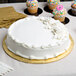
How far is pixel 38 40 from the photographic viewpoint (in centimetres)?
123

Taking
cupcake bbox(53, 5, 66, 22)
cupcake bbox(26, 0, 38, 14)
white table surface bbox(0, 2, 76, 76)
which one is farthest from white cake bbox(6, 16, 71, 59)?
cupcake bbox(26, 0, 38, 14)

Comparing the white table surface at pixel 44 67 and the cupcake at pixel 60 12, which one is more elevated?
the cupcake at pixel 60 12

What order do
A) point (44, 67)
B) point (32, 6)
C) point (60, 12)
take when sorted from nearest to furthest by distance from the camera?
point (44, 67) → point (60, 12) → point (32, 6)

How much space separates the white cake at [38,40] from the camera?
1.21 metres

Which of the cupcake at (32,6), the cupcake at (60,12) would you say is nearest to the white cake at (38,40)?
the cupcake at (60,12)

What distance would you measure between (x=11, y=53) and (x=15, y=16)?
1.55 ft

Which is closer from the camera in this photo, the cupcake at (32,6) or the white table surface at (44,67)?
the white table surface at (44,67)

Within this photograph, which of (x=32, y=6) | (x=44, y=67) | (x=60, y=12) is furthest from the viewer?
(x=32, y=6)

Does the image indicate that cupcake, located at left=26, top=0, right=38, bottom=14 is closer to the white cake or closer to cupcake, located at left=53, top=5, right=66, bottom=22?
cupcake, located at left=53, top=5, right=66, bottom=22

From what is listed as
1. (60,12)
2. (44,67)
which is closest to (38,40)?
(44,67)

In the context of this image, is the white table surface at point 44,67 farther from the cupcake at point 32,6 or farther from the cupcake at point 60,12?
the cupcake at point 32,6

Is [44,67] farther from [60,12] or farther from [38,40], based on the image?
[60,12]

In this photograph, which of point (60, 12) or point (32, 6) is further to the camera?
point (32, 6)

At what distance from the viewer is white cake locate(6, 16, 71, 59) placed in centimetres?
121
